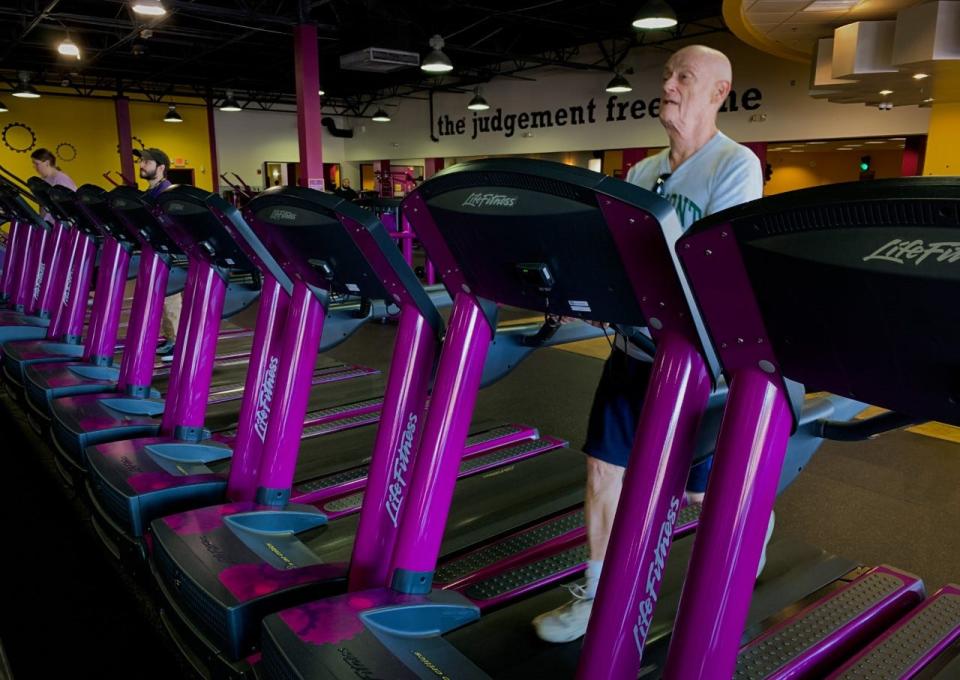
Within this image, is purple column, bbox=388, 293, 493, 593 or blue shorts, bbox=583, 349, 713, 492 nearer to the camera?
→ purple column, bbox=388, 293, 493, 593

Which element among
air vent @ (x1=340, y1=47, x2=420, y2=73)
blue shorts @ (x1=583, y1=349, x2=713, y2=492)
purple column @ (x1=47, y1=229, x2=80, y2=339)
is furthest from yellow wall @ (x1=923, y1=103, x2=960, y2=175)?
purple column @ (x1=47, y1=229, x2=80, y2=339)

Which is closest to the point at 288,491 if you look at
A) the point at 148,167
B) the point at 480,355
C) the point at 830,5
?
the point at 480,355

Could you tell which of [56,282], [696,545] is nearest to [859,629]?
[696,545]

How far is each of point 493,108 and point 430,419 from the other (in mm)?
16855

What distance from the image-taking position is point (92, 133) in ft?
61.4

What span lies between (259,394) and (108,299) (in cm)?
208

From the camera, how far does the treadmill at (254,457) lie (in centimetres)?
202

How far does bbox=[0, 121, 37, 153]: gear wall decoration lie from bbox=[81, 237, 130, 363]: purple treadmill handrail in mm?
16915

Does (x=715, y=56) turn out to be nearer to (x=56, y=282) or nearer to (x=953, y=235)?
(x=953, y=235)

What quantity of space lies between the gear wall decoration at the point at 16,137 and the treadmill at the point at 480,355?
20024 mm

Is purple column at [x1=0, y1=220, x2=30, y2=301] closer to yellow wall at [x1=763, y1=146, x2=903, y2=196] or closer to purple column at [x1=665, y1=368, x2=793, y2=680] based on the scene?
purple column at [x1=665, y1=368, x2=793, y2=680]

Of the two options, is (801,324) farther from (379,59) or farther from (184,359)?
(379,59)

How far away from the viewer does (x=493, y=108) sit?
→ 17.5 m

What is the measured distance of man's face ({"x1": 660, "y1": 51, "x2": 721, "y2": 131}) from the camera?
190 centimetres
